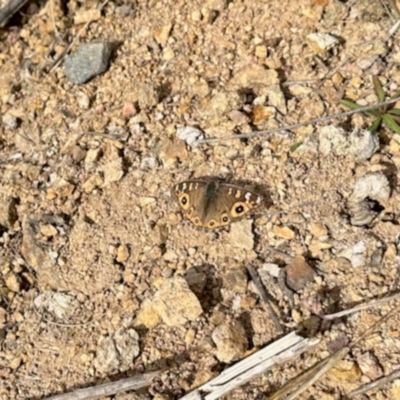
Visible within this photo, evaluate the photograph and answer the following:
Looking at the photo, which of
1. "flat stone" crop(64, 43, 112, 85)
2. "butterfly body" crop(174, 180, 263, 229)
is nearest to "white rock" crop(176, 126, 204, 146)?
"butterfly body" crop(174, 180, 263, 229)

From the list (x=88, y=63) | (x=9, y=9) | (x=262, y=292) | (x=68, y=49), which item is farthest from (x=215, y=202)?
(x=9, y=9)

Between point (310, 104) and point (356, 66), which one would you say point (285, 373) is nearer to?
point (310, 104)

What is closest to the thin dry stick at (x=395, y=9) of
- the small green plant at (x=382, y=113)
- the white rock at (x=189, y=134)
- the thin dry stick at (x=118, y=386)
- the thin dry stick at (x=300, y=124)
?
the small green plant at (x=382, y=113)

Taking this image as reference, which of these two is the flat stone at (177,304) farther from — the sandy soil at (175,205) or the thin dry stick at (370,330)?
the thin dry stick at (370,330)

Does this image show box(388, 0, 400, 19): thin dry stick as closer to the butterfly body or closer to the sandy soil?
the sandy soil

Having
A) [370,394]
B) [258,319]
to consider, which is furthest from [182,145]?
[370,394]

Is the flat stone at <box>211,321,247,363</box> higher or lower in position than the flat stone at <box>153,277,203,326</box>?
lower

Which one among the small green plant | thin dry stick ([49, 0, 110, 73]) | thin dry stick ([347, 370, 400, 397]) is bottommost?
thin dry stick ([347, 370, 400, 397])
